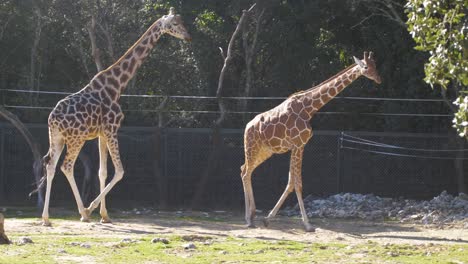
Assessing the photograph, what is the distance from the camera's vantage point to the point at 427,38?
8656 mm

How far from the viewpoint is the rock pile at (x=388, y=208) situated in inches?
656

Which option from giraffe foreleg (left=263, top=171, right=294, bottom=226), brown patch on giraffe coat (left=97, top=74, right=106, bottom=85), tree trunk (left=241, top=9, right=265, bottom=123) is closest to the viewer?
giraffe foreleg (left=263, top=171, right=294, bottom=226)

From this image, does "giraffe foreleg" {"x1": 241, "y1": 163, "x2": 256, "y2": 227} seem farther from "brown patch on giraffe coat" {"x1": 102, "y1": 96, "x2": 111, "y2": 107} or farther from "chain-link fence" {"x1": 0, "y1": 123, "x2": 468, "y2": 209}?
"chain-link fence" {"x1": 0, "y1": 123, "x2": 468, "y2": 209}

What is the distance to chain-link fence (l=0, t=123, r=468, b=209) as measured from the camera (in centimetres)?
1948

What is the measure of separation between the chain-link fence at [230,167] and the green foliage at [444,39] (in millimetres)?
Result: 10620

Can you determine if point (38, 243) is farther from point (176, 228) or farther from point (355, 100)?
point (355, 100)

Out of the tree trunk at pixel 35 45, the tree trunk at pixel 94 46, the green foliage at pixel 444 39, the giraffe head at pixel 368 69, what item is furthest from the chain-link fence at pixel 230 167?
the green foliage at pixel 444 39

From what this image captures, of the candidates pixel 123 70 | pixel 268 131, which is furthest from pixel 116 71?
pixel 268 131

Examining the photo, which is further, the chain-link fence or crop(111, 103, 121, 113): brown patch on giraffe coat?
the chain-link fence

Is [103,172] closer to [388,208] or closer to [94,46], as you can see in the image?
[94,46]

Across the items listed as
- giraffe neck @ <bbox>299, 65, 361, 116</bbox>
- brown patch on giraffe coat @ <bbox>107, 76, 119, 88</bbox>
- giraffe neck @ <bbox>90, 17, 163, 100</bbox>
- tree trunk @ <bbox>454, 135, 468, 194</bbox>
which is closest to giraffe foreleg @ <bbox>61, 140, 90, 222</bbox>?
giraffe neck @ <bbox>90, 17, 163, 100</bbox>

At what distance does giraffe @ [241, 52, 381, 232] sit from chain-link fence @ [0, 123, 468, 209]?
13.9ft

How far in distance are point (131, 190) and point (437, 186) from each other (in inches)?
273

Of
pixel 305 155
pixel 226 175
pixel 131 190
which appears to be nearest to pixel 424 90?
pixel 305 155
